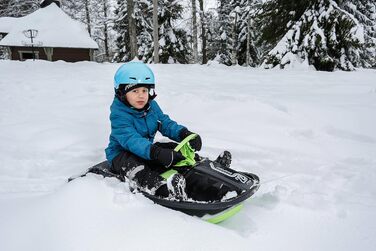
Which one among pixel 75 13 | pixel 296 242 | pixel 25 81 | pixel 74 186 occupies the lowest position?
pixel 296 242

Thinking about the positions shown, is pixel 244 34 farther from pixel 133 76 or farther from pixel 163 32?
pixel 133 76

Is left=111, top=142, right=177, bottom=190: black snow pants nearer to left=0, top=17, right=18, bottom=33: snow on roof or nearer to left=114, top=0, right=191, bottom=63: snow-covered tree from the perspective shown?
left=114, top=0, right=191, bottom=63: snow-covered tree

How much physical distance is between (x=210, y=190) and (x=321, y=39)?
10273 mm

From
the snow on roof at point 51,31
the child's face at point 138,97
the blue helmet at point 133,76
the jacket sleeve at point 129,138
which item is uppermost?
the snow on roof at point 51,31

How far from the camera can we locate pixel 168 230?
2193mm

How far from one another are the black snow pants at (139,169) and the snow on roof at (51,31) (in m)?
24.0

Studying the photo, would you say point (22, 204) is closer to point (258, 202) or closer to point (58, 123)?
point (258, 202)

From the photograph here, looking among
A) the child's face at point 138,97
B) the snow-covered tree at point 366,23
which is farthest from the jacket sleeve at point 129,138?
the snow-covered tree at point 366,23

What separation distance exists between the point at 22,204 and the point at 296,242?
7.39ft

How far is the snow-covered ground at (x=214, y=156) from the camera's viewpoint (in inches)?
87.0

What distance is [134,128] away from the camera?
3.14 metres

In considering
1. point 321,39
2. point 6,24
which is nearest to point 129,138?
point 321,39

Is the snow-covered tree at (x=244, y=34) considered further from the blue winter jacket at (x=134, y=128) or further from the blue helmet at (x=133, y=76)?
the blue helmet at (x=133, y=76)

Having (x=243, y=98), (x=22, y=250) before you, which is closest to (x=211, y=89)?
(x=243, y=98)
